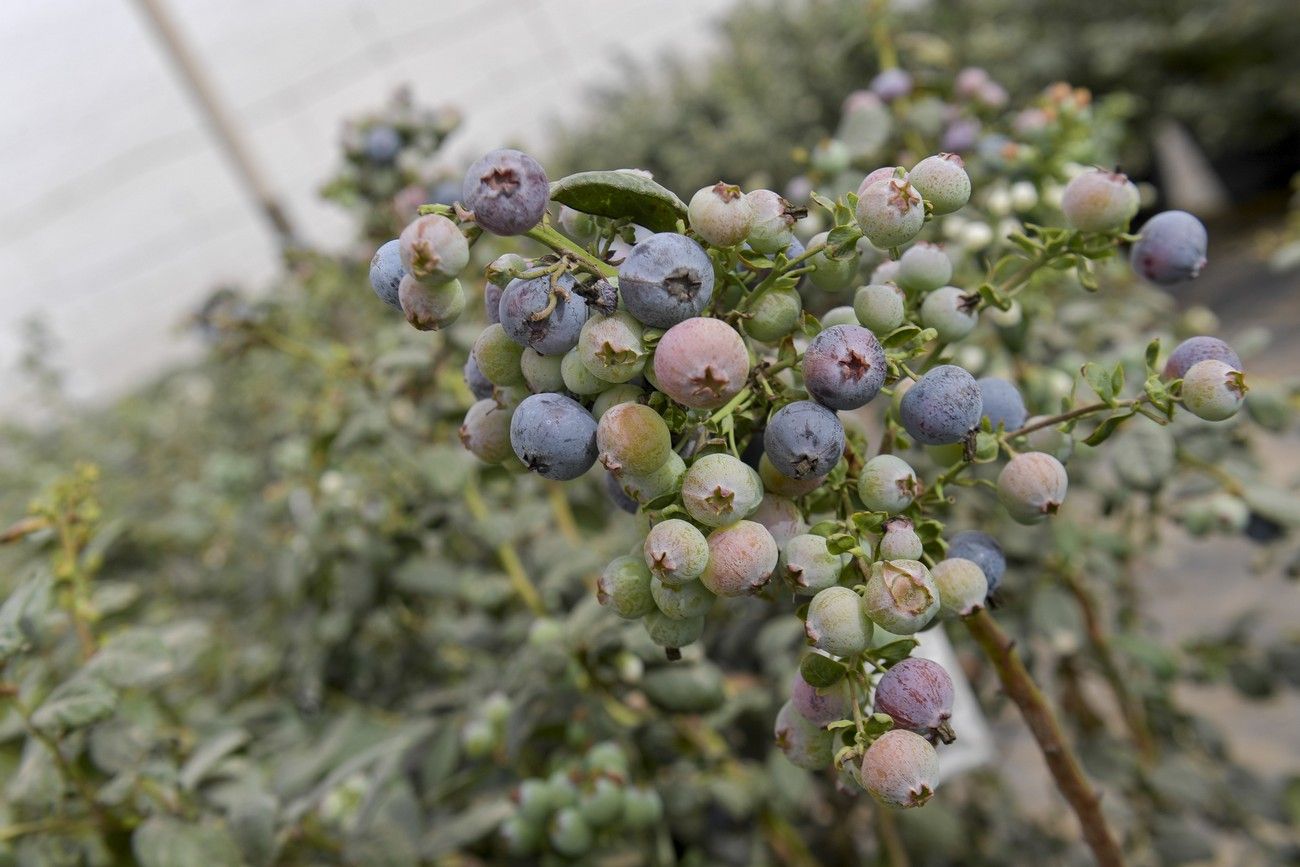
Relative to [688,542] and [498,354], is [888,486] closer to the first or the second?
[688,542]

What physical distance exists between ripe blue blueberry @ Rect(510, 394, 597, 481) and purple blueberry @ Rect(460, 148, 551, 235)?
9 cm

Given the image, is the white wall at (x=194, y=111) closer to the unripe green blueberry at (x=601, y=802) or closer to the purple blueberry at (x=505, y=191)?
the unripe green blueberry at (x=601, y=802)

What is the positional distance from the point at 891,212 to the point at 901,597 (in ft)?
0.60

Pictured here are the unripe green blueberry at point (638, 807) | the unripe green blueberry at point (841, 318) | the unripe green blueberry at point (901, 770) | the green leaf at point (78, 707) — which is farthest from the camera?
the unripe green blueberry at point (638, 807)

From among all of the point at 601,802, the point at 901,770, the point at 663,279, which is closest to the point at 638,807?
the point at 601,802

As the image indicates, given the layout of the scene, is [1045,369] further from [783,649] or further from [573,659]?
[573,659]

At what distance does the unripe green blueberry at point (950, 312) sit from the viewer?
548 millimetres

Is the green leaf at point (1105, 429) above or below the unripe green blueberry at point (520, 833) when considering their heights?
above

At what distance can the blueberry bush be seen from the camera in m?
0.45

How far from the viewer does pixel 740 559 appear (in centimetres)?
45

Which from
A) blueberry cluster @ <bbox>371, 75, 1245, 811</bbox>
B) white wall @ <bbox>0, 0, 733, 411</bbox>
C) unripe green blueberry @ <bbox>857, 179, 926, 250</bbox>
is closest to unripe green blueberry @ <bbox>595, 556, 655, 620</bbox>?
blueberry cluster @ <bbox>371, 75, 1245, 811</bbox>

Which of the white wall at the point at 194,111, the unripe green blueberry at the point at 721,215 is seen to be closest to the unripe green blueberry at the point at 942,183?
the unripe green blueberry at the point at 721,215

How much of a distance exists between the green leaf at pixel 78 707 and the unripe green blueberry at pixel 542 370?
0.50 meters

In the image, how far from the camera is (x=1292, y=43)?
3.54 metres
